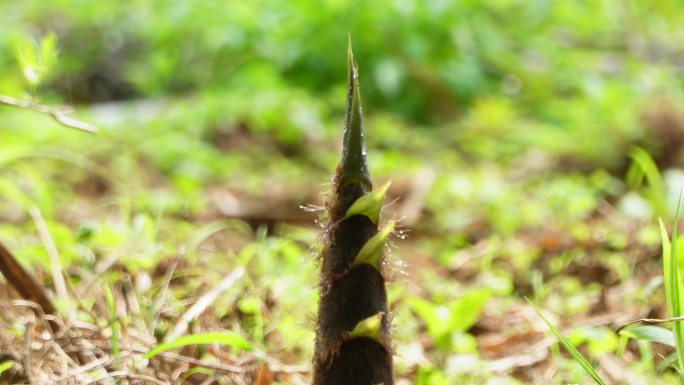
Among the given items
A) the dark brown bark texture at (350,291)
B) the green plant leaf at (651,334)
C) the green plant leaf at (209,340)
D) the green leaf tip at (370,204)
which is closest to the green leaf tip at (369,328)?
the dark brown bark texture at (350,291)

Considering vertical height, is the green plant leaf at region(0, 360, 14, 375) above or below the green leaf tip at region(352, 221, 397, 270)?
below

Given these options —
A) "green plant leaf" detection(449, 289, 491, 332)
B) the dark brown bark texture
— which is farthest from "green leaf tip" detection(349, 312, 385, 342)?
"green plant leaf" detection(449, 289, 491, 332)

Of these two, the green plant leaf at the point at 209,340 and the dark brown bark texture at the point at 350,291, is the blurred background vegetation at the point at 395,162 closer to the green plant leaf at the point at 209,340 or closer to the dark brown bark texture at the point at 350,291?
the dark brown bark texture at the point at 350,291

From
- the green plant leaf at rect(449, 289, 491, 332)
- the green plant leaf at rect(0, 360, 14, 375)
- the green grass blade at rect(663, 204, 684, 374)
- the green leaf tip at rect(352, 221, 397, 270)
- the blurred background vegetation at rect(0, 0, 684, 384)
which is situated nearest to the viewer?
the green leaf tip at rect(352, 221, 397, 270)

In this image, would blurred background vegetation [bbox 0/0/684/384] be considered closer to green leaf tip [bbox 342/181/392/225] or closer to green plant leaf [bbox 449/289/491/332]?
green plant leaf [bbox 449/289/491/332]

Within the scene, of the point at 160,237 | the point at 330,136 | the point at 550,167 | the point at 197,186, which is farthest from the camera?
the point at 330,136

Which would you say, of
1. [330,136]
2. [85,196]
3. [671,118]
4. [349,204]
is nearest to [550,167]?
[671,118]

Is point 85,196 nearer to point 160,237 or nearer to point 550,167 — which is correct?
point 160,237

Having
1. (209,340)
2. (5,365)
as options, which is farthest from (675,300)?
(5,365)
